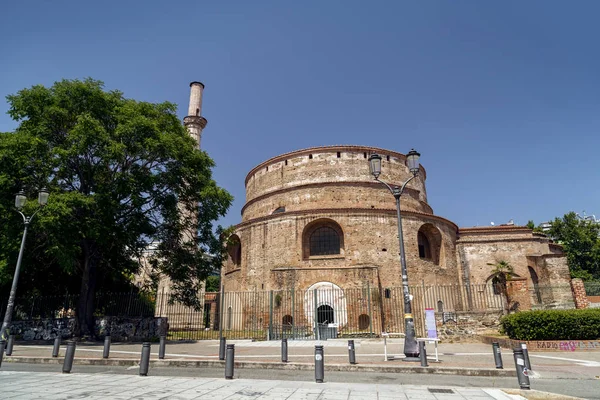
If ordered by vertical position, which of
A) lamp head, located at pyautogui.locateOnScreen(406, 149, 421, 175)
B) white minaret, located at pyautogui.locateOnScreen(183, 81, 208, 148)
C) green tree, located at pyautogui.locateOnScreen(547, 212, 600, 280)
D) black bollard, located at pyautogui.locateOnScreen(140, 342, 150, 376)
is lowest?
black bollard, located at pyautogui.locateOnScreen(140, 342, 150, 376)

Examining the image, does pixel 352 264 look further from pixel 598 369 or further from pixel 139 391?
pixel 139 391

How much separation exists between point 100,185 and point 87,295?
5.28 metres

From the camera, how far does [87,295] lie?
57.1ft

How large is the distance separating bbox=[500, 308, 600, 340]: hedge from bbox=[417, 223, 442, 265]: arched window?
47.8ft

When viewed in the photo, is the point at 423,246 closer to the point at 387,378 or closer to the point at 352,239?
the point at 352,239

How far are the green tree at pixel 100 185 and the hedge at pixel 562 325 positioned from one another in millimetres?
13642

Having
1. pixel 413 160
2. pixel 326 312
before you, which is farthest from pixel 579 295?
pixel 413 160

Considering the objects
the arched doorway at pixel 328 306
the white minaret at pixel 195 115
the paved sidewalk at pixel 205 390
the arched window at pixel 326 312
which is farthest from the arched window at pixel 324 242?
the paved sidewalk at pixel 205 390

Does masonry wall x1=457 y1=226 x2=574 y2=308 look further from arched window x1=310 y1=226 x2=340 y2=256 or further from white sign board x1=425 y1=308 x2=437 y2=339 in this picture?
white sign board x1=425 y1=308 x2=437 y2=339

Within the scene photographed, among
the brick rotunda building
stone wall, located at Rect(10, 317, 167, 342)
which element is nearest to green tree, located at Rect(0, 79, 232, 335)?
stone wall, located at Rect(10, 317, 167, 342)

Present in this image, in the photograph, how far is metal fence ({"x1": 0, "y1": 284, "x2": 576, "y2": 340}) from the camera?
1930 centimetres

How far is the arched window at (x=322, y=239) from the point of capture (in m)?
26.2

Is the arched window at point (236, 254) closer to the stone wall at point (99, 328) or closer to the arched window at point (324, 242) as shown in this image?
the arched window at point (324, 242)

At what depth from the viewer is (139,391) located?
6512mm
